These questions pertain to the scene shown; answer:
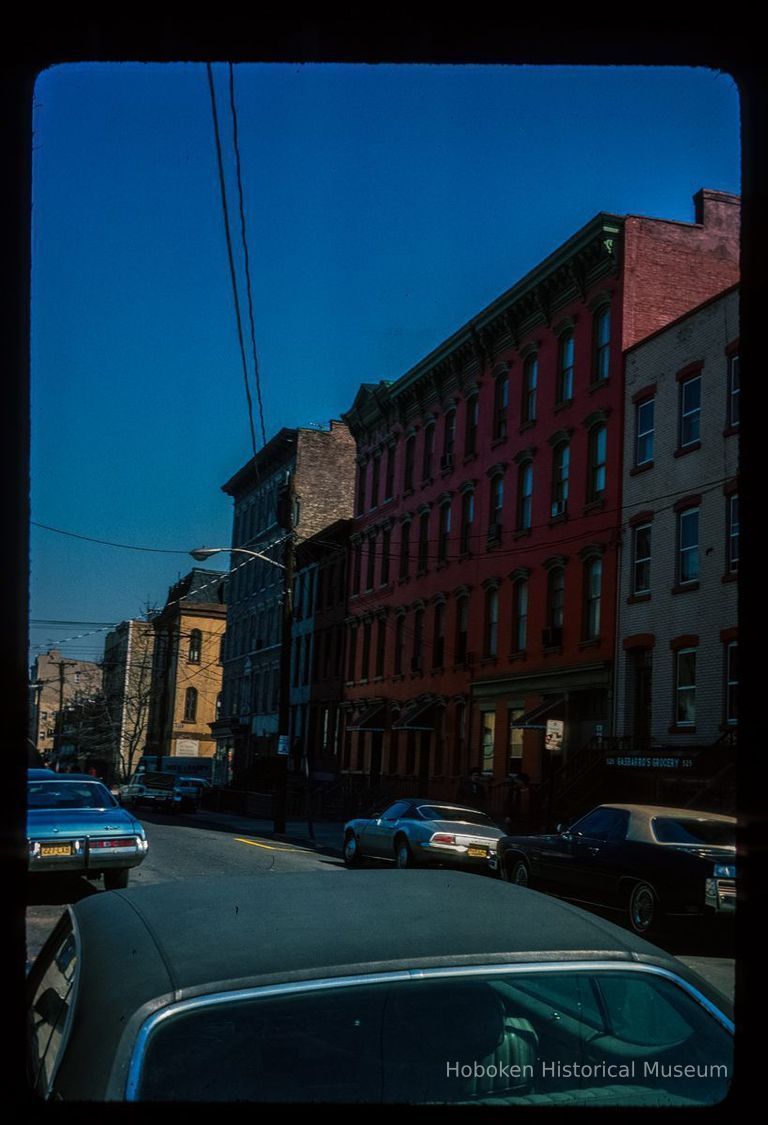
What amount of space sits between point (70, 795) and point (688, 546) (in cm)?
1650

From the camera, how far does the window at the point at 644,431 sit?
91.7 feet

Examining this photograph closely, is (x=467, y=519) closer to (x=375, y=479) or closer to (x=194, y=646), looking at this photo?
(x=375, y=479)

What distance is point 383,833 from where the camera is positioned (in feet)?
65.2

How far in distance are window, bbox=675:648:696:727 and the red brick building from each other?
283 centimetres

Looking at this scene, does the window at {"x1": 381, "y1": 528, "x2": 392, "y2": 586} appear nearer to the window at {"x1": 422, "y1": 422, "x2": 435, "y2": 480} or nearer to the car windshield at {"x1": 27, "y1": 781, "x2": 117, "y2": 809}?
the window at {"x1": 422, "y1": 422, "x2": 435, "y2": 480}

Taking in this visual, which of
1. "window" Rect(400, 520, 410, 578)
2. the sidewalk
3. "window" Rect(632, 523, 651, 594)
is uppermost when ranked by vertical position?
"window" Rect(400, 520, 410, 578)

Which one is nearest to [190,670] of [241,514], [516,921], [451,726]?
[241,514]

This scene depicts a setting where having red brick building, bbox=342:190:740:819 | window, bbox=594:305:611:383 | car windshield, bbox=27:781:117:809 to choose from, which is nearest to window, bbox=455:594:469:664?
red brick building, bbox=342:190:740:819

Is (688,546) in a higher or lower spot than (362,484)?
lower

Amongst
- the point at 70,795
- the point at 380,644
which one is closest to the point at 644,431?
the point at 70,795

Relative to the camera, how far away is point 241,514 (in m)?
58.0

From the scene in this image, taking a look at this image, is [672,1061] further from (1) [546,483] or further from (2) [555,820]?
(1) [546,483]

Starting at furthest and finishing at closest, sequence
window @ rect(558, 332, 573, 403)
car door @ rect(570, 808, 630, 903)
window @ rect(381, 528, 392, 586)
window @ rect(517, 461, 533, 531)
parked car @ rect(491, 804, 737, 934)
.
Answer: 1. window @ rect(381, 528, 392, 586)
2. window @ rect(517, 461, 533, 531)
3. window @ rect(558, 332, 573, 403)
4. car door @ rect(570, 808, 630, 903)
5. parked car @ rect(491, 804, 737, 934)

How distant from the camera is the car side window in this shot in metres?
2.36
